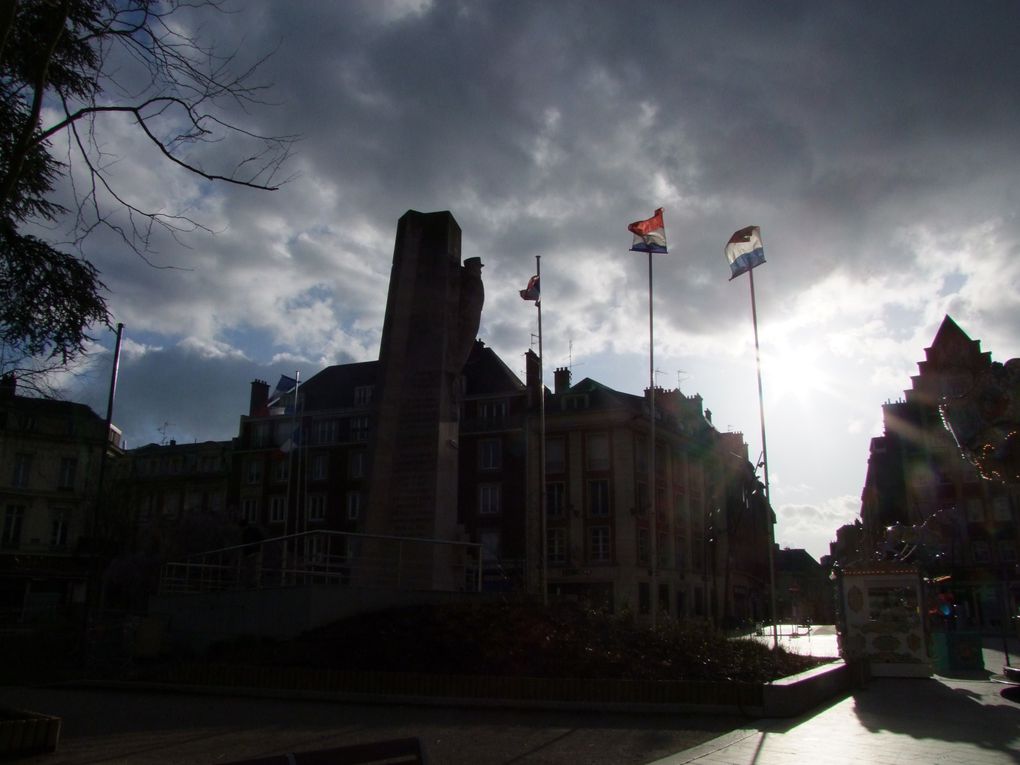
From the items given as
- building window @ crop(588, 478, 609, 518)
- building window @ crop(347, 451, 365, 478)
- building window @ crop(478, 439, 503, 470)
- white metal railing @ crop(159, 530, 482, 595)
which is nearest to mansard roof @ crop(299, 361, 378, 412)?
building window @ crop(347, 451, 365, 478)

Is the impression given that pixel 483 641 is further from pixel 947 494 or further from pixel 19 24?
pixel 947 494

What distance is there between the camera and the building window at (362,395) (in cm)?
6488

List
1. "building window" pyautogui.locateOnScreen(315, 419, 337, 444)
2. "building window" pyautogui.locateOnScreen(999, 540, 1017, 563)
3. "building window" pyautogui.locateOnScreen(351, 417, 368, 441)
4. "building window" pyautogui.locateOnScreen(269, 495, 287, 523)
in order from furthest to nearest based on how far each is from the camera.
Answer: "building window" pyautogui.locateOnScreen(269, 495, 287, 523) → "building window" pyautogui.locateOnScreen(315, 419, 337, 444) → "building window" pyautogui.locateOnScreen(351, 417, 368, 441) → "building window" pyautogui.locateOnScreen(999, 540, 1017, 563)

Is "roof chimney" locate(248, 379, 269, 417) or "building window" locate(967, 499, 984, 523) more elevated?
"roof chimney" locate(248, 379, 269, 417)

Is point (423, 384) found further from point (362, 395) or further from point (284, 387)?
point (362, 395)

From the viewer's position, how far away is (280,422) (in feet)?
221

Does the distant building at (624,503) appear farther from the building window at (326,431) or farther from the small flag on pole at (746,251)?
the small flag on pole at (746,251)

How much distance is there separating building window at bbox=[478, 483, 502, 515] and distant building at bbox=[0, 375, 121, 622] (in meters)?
23.6

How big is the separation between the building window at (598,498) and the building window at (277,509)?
2463cm

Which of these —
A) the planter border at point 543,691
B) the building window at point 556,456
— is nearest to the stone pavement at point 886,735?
the planter border at point 543,691

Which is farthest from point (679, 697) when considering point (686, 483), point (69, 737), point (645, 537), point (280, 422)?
point (280, 422)

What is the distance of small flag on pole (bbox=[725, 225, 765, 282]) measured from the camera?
25266mm

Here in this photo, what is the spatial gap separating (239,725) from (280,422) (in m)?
58.9

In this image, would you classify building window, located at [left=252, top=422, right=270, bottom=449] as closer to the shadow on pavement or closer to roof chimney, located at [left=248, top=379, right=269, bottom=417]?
roof chimney, located at [left=248, top=379, right=269, bottom=417]
